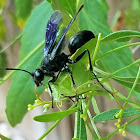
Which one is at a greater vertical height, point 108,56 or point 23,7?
point 23,7

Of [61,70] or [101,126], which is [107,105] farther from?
[61,70]

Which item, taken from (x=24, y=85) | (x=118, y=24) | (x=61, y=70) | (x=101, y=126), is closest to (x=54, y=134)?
(x=101, y=126)

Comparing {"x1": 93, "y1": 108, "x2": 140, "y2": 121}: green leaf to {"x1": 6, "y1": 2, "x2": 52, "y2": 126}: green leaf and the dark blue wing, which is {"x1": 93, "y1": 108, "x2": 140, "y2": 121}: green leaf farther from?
{"x1": 6, "y1": 2, "x2": 52, "y2": 126}: green leaf

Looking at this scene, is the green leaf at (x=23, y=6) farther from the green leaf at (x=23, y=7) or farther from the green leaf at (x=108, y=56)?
the green leaf at (x=108, y=56)

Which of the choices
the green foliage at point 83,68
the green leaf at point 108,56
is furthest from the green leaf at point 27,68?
the green leaf at point 108,56

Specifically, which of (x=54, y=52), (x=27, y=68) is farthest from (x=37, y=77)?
(x=27, y=68)

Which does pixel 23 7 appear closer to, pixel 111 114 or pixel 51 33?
pixel 51 33

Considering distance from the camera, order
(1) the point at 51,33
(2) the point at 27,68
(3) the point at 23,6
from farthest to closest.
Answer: (3) the point at 23,6 → (2) the point at 27,68 → (1) the point at 51,33
